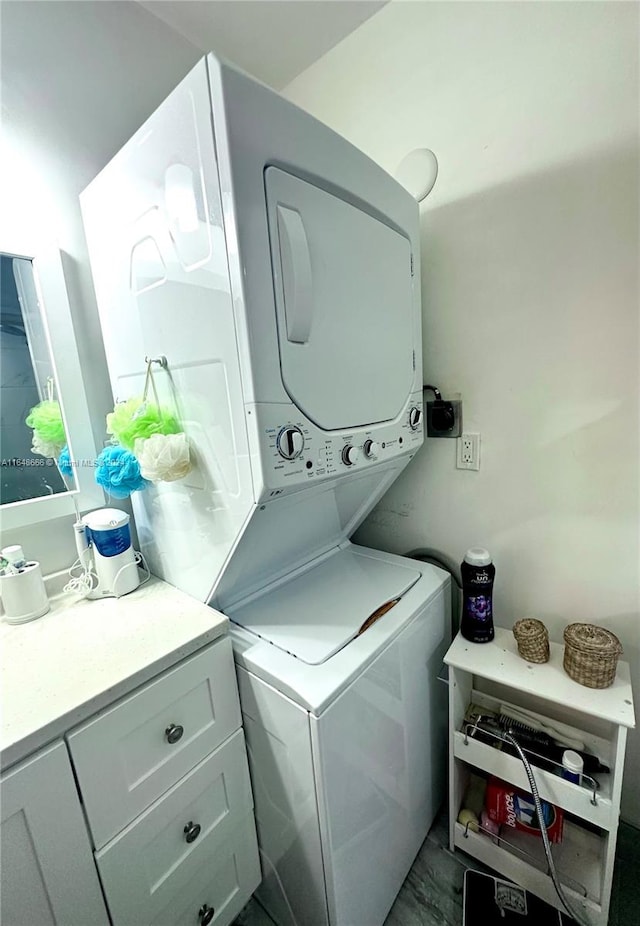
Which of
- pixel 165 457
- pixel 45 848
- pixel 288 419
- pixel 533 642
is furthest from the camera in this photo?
pixel 533 642

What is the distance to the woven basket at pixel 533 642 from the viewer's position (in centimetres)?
133

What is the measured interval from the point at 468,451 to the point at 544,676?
852 millimetres

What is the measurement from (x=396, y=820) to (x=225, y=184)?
2.00 metres

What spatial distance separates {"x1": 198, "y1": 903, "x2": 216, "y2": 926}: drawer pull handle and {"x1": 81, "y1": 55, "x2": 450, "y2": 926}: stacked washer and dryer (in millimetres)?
199

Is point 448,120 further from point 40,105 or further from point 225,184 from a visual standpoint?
point 40,105

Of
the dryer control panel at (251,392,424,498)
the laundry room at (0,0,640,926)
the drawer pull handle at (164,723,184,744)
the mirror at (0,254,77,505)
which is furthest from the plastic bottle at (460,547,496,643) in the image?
the mirror at (0,254,77,505)

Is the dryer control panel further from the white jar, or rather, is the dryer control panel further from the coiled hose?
the coiled hose

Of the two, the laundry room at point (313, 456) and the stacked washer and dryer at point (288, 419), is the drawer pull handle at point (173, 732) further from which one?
the stacked washer and dryer at point (288, 419)

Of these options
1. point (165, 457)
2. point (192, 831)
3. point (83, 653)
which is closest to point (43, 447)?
point (165, 457)

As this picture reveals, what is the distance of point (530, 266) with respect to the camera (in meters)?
1.37

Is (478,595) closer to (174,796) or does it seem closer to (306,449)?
(306,449)

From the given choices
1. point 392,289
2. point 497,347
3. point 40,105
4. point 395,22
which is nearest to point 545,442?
point 497,347

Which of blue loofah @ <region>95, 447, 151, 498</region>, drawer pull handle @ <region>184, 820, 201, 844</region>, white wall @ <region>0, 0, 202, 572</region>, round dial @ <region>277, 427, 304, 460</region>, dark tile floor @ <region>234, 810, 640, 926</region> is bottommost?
dark tile floor @ <region>234, 810, 640, 926</region>

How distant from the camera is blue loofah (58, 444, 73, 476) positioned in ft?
4.73
